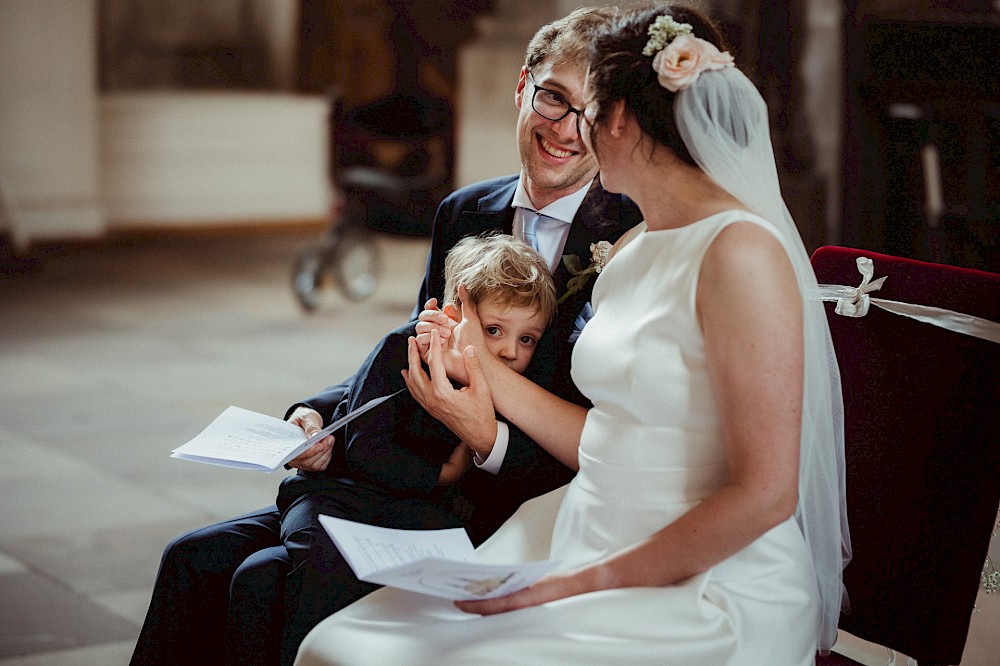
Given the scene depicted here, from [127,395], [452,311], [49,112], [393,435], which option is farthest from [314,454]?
[49,112]

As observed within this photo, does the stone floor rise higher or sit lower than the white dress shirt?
lower

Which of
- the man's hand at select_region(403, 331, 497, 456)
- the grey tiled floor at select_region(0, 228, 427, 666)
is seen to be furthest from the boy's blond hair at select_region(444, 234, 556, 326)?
the grey tiled floor at select_region(0, 228, 427, 666)

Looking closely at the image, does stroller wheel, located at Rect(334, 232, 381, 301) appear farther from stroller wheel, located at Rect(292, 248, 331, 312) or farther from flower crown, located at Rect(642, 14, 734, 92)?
flower crown, located at Rect(642, 14, 734, 92)

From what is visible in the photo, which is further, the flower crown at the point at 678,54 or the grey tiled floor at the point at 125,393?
the grey tiled floor at the point at 125,393

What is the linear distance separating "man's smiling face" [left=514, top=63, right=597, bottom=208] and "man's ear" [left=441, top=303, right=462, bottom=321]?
38 cm

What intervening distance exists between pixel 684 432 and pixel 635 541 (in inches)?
7.3

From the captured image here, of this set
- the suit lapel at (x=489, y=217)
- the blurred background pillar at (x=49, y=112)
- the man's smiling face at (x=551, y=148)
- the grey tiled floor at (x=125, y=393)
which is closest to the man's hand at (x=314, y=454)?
the suit lapel at (x=489, y=217)

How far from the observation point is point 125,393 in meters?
6.00

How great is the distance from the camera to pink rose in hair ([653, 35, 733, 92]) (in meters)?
1.73

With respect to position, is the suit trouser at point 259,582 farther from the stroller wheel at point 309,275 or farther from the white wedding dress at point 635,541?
the stroller wheel at point 309,275

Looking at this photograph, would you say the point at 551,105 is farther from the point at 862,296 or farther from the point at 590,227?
the point at 862,296

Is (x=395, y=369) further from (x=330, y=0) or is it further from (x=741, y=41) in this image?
(x=330, y=0)

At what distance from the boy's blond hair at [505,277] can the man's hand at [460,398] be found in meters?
0.12

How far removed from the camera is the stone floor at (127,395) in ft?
11.9
